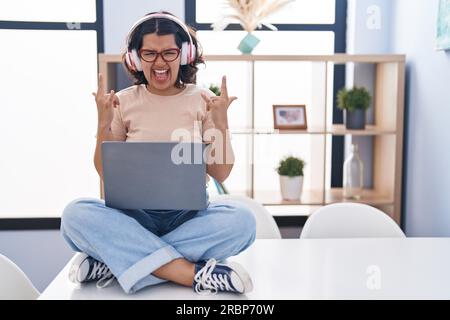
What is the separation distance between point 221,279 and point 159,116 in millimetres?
437

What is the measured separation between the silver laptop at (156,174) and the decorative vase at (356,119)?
1.63 metres

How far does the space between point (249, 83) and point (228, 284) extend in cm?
154

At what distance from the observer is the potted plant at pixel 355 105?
2568mm

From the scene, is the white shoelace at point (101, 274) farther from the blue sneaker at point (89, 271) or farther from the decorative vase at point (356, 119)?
the decorative vase at point (356, 119)

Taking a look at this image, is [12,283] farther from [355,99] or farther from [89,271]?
[355,99]

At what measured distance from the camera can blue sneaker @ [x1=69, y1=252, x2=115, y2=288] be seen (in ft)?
3.79

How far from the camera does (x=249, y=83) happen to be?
2.50 meters

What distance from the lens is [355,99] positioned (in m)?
2.57

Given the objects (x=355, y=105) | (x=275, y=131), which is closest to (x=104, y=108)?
(x=275, y=131)

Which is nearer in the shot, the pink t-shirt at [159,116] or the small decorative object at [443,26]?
the pink t-shirt at [159,116]

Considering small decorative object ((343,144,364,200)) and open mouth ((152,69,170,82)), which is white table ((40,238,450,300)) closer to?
open mouth ((152,69,170,82))

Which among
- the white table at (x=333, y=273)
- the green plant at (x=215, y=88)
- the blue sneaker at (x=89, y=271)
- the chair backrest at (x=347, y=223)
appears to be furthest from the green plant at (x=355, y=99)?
the blue sneaker at (x=89, y=271)

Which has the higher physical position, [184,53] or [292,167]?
[184,53]
